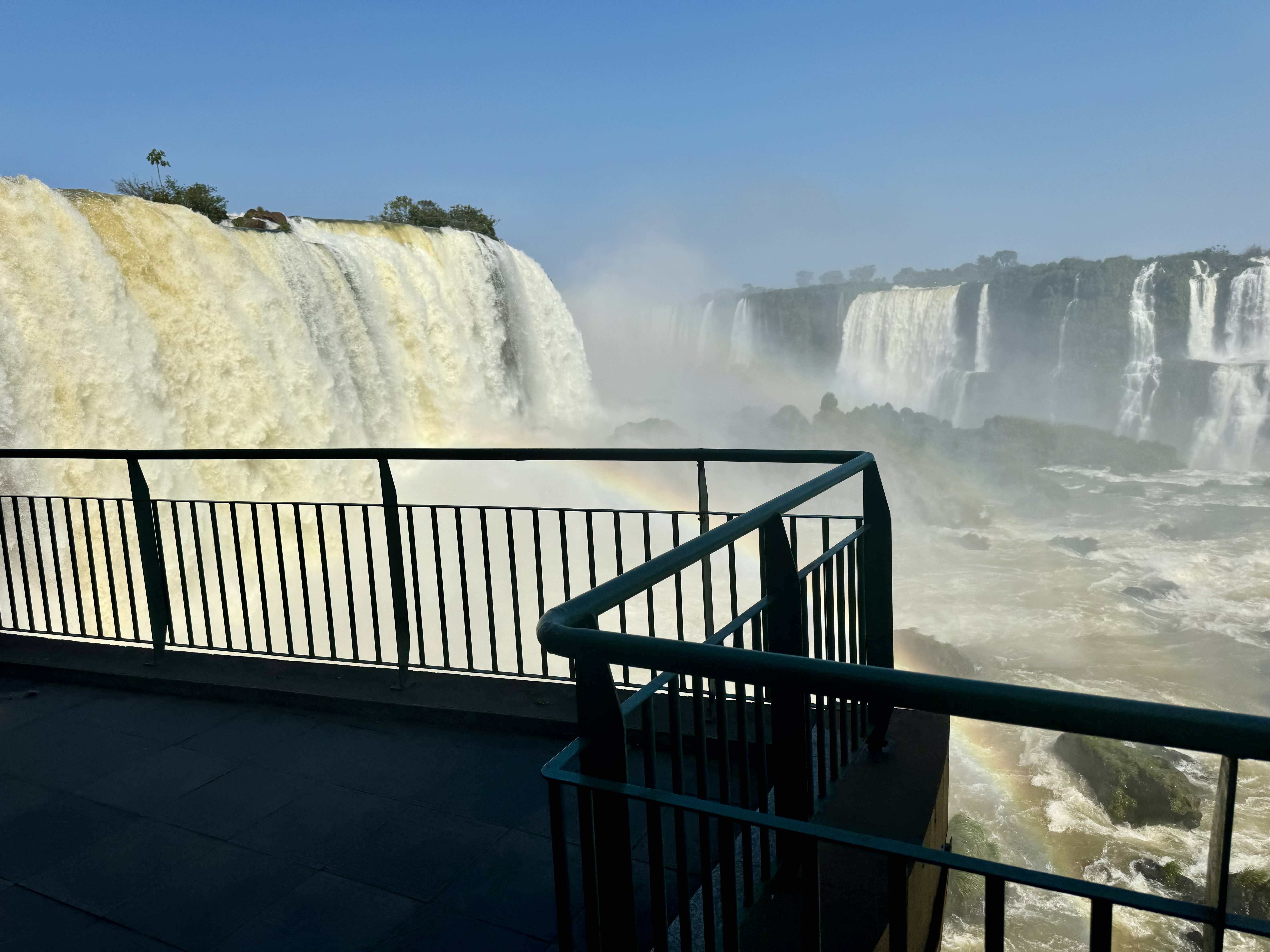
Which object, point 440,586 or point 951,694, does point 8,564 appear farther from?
point 951,694

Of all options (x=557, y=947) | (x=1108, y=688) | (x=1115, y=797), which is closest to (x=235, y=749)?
(x=557, y=947)

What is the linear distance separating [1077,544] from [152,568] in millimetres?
26500

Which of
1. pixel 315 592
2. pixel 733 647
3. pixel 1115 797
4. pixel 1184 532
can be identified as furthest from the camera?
pixel 1184 532

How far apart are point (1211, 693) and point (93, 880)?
56.9 feet

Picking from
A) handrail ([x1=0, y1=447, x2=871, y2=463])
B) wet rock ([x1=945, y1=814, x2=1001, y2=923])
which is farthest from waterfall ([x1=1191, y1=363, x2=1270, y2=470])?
handrail ([x1=0, y1=447, x2=871, y2=463])

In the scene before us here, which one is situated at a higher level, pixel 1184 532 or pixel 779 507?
pixel 779 507

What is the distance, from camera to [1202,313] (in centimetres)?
3822

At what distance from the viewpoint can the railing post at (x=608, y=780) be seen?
154 cm

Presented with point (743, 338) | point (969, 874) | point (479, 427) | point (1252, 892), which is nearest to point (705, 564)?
point (969, 874)

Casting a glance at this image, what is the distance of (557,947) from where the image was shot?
7.98 feet

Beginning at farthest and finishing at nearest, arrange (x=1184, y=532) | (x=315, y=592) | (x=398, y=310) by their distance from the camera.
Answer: (x=1184, y=532) < (x=398, y=310) < (x=315, y=592)

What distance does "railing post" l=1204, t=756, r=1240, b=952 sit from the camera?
43.0 inches

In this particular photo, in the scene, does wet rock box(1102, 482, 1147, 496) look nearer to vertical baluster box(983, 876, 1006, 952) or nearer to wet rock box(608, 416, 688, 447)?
wet rock box(608, 416, 688, 447)

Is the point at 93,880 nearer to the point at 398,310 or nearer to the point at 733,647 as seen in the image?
the point at 733,647
